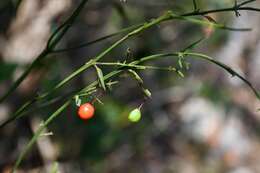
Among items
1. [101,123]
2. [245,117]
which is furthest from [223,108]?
[101,123]

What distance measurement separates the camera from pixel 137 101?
3867 millimetres

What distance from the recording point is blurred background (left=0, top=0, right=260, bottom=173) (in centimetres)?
229

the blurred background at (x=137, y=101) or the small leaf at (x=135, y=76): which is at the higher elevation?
the small leaf at (x=135, y=76)

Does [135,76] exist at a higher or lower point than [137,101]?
higher

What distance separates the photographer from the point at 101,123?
3.21 meters

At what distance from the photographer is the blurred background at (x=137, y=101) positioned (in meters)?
2.29

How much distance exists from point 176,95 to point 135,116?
124 inches

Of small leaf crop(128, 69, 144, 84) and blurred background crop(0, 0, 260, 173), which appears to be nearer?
small leaf crop(128, 69, 144, 84)

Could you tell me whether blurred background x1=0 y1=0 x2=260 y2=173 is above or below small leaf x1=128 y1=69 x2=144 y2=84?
below

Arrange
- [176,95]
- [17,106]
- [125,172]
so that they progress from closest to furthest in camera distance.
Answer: [17,106] → [125,172] → [176,95]

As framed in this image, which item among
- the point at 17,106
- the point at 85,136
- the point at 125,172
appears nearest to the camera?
the point at 17,106

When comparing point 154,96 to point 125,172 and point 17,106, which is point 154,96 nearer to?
point 125,172

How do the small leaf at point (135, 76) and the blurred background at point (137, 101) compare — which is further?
the blurred background at point (137, 101)

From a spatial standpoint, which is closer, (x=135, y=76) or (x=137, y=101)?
(x=135, y=76)
